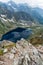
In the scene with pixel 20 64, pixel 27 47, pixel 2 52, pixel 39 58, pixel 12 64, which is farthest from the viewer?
pixel 27 47

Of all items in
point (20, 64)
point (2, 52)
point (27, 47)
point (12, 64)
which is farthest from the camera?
point (27, 47)

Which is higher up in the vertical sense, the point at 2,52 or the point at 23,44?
the point at 23,44

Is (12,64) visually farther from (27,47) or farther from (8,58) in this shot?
(27,47)

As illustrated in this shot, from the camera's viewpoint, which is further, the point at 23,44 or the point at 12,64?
the point at 23,44

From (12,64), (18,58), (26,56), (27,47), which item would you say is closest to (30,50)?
(27,47)

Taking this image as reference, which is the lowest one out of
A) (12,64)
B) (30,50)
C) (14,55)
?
(12,64)

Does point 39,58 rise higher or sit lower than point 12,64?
higher

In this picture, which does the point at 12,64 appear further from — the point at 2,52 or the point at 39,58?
the point at 39,58

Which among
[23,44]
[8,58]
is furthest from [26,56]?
[23,44]

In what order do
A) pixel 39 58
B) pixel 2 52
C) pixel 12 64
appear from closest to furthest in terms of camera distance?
pixel 12 64, pixel 2 52, pixel 39 58
